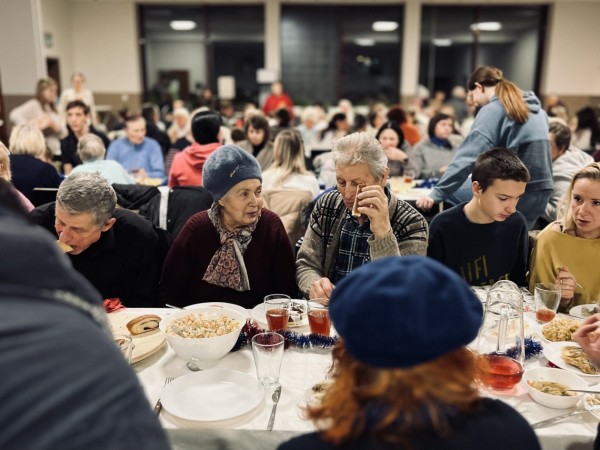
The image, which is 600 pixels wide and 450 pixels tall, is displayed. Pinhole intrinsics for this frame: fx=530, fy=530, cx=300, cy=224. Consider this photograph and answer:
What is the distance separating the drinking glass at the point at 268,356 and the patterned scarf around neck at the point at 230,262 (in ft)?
2.64

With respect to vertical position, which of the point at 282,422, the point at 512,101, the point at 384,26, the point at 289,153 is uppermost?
the point at 384,26

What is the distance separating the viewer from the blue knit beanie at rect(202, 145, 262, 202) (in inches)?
91.0

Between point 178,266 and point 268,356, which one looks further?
point 178,266

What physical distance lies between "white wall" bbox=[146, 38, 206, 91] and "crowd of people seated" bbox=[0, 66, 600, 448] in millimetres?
7868

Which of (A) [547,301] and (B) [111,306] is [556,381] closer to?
(A) [547,301]

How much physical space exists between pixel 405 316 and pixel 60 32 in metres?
12.0

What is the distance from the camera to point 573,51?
11.6 meters

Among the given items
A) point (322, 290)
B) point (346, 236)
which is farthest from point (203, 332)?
point (346, 236)

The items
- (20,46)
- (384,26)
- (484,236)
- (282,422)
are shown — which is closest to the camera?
(282,422)

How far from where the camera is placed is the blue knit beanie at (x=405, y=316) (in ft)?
2.72

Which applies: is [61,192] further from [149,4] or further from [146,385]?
[149,4]

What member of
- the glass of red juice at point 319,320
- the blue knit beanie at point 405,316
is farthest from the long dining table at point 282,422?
the blue knit beanie at point 405,316

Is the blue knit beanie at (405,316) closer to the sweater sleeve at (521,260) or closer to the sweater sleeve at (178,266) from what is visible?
the sweater sleeve at (178,266)

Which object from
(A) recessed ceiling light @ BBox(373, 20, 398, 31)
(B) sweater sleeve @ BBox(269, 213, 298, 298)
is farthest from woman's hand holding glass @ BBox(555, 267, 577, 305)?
(A) recessed ceiling light @ BBox(373, 20, 398, 31)
